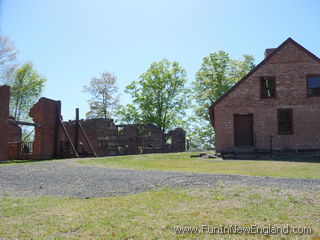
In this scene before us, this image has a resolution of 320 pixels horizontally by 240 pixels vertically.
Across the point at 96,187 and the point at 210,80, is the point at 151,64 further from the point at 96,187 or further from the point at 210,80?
the point at 96,187

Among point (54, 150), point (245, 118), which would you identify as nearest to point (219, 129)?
point (245, 118)

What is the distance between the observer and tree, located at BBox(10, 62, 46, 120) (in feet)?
137

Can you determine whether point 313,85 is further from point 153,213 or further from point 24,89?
point 24,89

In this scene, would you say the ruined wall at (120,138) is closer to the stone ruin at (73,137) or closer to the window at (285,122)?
the stone ruin at (73,137)

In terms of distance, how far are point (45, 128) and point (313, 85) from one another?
16918mm

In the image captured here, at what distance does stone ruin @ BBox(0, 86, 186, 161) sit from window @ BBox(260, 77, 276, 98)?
39.6 ft

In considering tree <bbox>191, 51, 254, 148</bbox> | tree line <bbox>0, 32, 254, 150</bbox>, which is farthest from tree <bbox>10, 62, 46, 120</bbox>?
tree <bbox>191, 51, 254, 148</bbox>

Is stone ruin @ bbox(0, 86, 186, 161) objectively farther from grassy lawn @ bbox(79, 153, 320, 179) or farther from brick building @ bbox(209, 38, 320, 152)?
brick building @ bbox(209, 38, 320, 152)

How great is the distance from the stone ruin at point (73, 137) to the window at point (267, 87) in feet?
39.6

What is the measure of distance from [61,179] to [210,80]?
39489 mm

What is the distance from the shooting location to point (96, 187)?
24.3 feet

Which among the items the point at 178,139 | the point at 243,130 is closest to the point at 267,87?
the point at 243,130

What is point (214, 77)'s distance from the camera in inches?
1816

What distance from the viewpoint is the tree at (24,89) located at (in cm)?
4181
